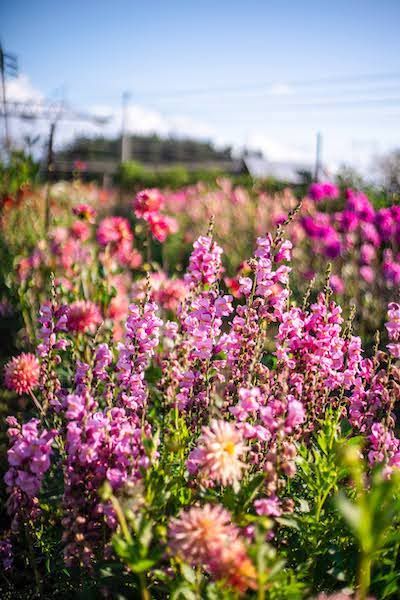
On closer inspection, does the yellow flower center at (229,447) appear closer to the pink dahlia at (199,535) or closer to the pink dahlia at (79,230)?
the pink dahlia at (199,535)

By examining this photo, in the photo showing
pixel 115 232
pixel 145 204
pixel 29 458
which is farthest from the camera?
pixel 115 232

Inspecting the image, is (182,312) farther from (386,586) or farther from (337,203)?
(337,203)

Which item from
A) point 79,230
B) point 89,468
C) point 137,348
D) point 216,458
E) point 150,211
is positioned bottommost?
point 89,468

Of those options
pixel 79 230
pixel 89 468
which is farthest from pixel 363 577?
pixel 79 230

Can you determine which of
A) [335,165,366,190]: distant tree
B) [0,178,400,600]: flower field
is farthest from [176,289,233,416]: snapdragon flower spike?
[335,165,366,190]: distant tree

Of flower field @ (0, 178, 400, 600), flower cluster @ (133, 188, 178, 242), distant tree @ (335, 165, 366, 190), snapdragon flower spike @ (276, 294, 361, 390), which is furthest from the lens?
distant tree @ (335, 165, 366, 190)

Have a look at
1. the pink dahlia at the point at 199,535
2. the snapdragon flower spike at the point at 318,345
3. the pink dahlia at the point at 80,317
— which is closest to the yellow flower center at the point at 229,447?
the pink dahlia at the point at 199,535

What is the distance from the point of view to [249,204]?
8.39 meters

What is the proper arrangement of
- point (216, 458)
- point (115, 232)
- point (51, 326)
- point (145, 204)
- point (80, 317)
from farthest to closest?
1. point (115, 232)
2. point (145, 204)
3. point (80, 317)
4. point (51, 326)
5. point (216, 458)

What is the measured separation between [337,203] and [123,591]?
7.69 meters

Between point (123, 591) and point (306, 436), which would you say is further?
point (306, 436)

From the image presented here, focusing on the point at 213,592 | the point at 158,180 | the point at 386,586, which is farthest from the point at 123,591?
the point at 158,180

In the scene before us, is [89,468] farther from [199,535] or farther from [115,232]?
[115,232]

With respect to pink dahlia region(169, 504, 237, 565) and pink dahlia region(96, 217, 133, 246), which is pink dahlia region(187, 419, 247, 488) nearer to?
pink dahlia region(169, 504, 237, 565)
